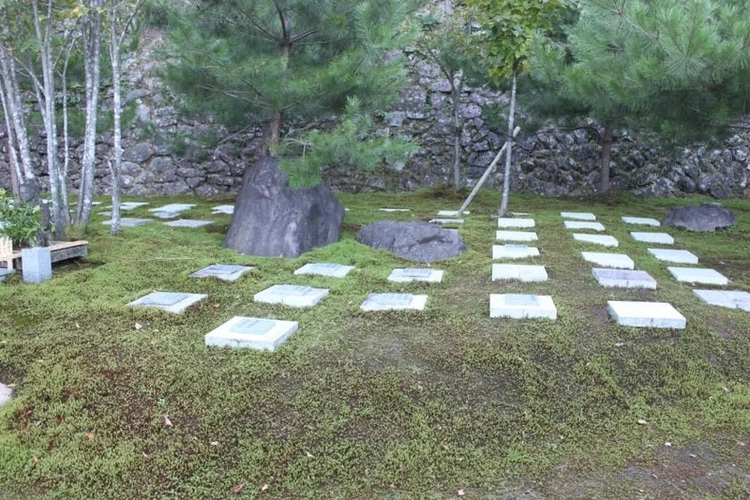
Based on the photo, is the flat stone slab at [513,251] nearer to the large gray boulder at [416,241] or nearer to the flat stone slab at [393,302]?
the large gray boulder at [416,241]

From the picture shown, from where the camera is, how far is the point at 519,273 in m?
3.53

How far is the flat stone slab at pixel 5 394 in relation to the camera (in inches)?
77.5

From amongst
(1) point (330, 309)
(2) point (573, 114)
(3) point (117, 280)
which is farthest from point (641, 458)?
(2) point (573, 114)

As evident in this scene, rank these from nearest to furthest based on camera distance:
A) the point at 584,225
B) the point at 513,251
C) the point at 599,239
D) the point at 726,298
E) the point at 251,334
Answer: the point at 251,334 → the point at 726,298 → the point at 513,251 → the point at 599,239 → the point at 584,225

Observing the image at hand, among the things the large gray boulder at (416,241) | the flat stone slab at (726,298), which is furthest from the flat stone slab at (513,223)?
the flat stone slab at (726,298)

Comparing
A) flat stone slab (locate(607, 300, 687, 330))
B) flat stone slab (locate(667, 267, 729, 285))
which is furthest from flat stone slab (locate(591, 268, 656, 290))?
flat stone slab (locate(607, 300, 687, 330))

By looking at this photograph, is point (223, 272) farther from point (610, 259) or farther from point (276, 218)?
point (610, 259)

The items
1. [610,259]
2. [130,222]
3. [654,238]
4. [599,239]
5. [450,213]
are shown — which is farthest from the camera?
[450,213]

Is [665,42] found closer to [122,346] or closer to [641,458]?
[641,458]

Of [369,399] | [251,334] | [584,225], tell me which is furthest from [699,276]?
[251,334]

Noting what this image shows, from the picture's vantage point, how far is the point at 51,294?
9.95 ft

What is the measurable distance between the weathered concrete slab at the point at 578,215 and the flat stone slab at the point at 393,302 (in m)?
3.43

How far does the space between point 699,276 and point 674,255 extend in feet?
2.29

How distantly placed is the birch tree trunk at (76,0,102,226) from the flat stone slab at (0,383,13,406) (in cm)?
262
